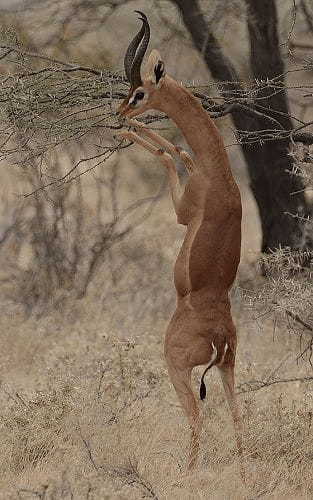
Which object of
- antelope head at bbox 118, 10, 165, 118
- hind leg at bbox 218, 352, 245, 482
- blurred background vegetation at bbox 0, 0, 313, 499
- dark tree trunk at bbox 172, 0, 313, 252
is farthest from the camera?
dark tree trunk at bbox 172, 0, 313, 252

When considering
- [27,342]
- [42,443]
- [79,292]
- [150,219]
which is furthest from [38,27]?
[42,443]

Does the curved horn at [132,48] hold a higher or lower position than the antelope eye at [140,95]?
higher

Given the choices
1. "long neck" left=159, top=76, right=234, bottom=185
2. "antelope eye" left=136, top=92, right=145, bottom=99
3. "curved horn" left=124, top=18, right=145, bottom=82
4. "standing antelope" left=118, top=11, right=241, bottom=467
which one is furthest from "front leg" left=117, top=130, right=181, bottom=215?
"curved horn" left=124, top=18, right=145, bottom=82

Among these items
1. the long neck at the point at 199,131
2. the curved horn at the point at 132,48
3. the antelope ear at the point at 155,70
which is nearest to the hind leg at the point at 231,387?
the long neck at the point at 199,131

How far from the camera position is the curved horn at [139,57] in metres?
5.36

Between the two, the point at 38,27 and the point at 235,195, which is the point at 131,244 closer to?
the point at 38,27

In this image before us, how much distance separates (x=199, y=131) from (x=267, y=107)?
5.07 metres

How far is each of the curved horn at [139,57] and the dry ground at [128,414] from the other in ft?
7.41

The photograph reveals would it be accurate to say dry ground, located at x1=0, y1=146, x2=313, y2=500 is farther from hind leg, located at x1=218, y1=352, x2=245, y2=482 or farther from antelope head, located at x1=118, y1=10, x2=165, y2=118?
antelope head, located at x1=118, y1=10, x2=165, y2=118

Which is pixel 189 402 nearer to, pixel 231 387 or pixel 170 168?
pixel 231 387

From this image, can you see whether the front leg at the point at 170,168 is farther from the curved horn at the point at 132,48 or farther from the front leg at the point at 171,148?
the curved horn at the point at 132,48

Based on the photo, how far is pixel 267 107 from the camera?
1062 cm

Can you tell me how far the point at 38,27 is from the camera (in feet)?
50.1

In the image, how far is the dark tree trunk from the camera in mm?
10727
